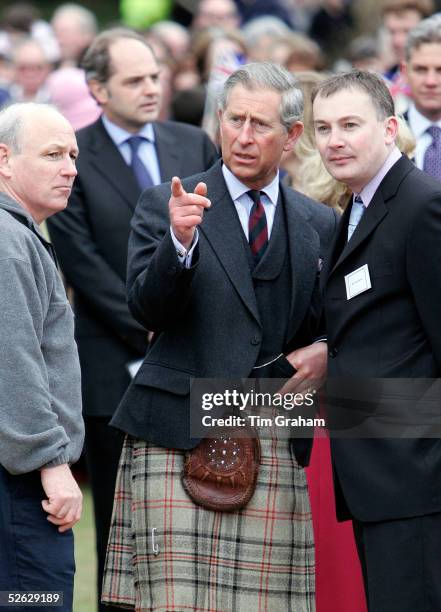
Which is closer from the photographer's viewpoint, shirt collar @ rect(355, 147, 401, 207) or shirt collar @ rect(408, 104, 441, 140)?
shirt collar @ rect(355, 147, 401, 207)

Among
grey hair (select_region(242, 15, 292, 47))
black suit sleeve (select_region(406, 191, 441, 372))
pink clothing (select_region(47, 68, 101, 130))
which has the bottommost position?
black suit sleeve (select_region(406, 191, 441, 372))

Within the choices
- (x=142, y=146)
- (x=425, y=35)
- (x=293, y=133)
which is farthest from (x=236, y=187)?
(x=425, y=35)

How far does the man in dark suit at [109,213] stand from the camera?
5590 millimetres

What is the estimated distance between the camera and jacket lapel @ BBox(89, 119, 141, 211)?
18.9ft

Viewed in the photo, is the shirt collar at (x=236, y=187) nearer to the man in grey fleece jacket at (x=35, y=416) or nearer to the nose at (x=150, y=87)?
the man in grey fleece jacket at (x=35, y=416)

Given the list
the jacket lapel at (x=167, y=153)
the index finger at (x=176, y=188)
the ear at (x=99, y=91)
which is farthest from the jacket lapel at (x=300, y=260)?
the ear at (x=99, y=91)

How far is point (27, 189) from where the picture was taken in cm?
397

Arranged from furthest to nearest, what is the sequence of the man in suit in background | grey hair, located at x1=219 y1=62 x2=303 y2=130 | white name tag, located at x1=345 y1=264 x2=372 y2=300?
the man in suit in background → grey hair, located at x1=219 y1=62 x2=303 y2=130 → white name tag, located at x1=345 y1=264 x2=372 y2=300

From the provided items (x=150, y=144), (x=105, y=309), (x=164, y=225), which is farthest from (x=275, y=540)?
(x=150, y=144)

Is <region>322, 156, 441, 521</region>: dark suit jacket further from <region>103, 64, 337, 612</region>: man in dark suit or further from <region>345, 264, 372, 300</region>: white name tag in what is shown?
<region>103, 64, 337, 612</region>: man in dark suit

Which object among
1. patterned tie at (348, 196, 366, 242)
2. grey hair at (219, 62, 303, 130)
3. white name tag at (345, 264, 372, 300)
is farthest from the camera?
grey hair at (219, 62, 303, 130)

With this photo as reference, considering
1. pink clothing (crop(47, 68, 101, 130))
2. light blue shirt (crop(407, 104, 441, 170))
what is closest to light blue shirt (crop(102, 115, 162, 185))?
light blue shirt (crop(407, 104, 441, 170))

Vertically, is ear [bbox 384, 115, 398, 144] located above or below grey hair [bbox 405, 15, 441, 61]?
below

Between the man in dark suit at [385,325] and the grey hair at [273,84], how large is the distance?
9.9 inches
